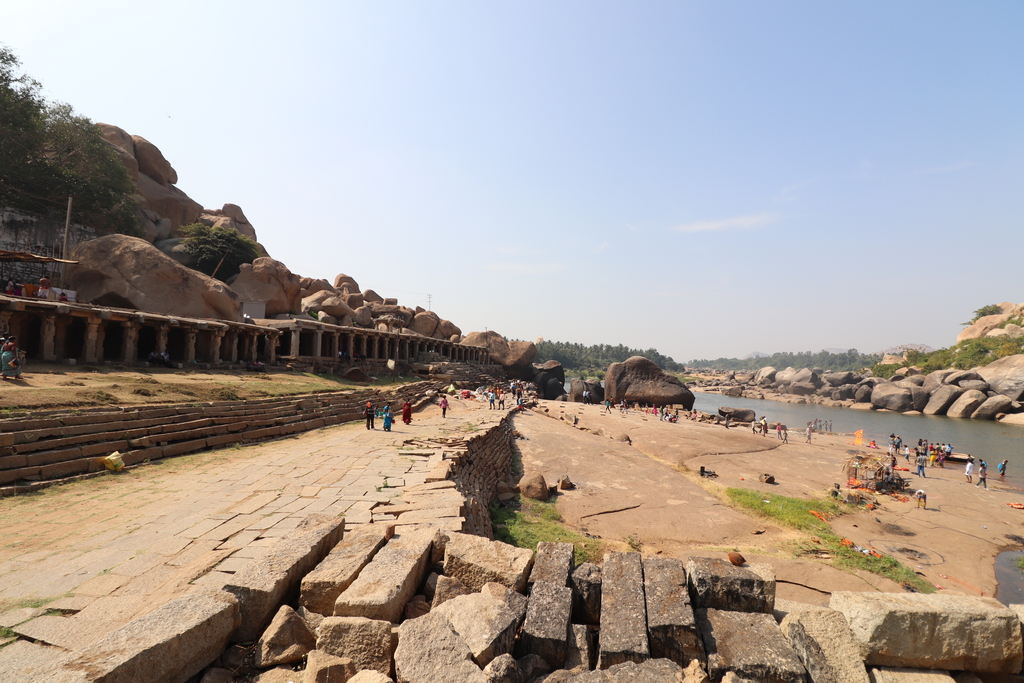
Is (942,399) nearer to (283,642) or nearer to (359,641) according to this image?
(359,641)

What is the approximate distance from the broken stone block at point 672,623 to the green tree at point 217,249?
37087 mm

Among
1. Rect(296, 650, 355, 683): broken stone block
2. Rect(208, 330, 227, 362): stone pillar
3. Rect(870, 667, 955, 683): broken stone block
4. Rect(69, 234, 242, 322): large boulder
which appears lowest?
Rect(870, 667, 955, 683): broken stone block

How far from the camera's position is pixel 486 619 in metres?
3.18

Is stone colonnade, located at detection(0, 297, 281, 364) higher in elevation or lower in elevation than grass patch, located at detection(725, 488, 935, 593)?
higher

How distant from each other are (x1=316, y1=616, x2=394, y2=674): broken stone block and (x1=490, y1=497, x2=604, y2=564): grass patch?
4.94m

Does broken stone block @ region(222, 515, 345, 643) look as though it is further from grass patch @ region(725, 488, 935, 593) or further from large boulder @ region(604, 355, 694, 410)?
large boulder @ region(604, 355, 694, 410)

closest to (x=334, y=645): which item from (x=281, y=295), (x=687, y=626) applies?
(x=687, y=626)

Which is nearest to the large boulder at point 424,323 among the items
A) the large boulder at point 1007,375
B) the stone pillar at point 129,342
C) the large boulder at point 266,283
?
the large boulder at point 266,283

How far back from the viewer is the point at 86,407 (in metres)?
9.65

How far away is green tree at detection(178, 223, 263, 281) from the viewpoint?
1337 inches

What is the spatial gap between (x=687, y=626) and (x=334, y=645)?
8.12ft

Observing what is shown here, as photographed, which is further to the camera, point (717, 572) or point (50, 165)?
point (50, 165)

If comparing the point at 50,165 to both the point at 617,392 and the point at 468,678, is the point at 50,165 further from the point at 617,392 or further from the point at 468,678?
the point at 617,392

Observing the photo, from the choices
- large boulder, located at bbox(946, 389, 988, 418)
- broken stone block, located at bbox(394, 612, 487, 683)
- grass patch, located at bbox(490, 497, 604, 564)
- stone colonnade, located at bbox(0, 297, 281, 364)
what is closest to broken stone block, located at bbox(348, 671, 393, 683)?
broken stone block, located at bbox(394, 612, 487, 683)
